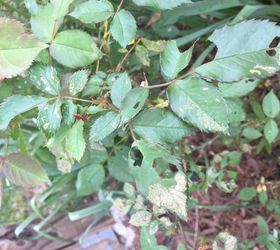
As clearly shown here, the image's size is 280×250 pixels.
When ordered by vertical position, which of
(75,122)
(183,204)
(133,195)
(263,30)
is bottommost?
(133,195)

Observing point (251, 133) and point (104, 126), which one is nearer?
point (104, 126)

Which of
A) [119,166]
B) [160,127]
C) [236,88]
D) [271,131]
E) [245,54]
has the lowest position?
[119,166]

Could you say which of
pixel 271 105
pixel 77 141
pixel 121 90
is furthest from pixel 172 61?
pixel 271 105

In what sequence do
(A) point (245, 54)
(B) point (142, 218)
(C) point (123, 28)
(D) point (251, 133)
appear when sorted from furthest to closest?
(D) point (251, 133) → (B) point (142, 218) → (C) point (123, 28) → (A) point (245, 54)

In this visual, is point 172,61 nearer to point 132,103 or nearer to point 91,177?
point 132,103

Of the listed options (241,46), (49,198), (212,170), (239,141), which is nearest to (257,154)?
(239,141)

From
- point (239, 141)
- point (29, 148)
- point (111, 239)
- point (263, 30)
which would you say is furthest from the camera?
point (111, 239)

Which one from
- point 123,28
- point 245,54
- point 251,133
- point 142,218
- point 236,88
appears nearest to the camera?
point 245,54

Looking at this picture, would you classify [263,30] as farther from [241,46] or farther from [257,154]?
[257,154]
